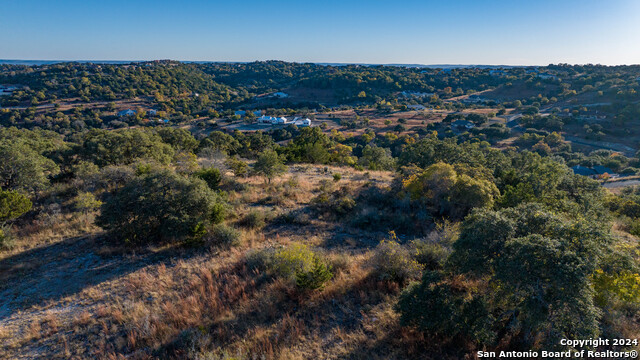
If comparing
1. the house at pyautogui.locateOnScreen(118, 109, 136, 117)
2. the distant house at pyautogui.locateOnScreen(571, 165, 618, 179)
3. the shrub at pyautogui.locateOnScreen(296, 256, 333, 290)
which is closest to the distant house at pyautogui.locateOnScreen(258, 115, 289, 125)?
the house at pyautogui.locateOnScreen(118, 109, 136, 117)

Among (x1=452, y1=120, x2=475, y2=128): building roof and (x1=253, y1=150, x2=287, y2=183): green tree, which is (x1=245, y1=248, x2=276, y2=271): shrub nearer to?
(x1=253, y1=150, x2=287, y2=183): green tree

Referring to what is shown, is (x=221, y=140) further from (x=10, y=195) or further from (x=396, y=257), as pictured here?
(x=396, y=257)

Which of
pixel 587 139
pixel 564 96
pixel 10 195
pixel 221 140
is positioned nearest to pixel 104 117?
pixel 221 140

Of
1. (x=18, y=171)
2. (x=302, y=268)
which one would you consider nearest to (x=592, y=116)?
(x=302, y=268)

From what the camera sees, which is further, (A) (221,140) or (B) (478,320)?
(A) (221,140)


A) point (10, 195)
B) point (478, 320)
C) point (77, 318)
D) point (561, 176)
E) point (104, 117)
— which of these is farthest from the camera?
point (104, 117)

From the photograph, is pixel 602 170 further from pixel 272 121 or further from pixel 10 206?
pixel 272 121
